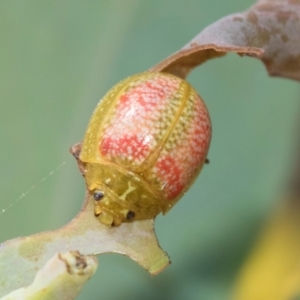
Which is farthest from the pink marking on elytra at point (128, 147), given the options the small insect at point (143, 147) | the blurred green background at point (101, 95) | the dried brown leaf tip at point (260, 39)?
the blurred green background at point (101, 95)

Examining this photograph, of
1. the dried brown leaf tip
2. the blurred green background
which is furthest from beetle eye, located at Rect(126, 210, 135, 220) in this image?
the blurred green background

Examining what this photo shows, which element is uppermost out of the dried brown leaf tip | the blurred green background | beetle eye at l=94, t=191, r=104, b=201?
the dried brown leaf tip

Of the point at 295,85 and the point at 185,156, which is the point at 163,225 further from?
the point at 185,156

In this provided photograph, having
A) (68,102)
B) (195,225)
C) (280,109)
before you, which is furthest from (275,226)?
(68,102)

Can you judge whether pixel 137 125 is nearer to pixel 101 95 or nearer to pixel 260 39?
pixel 260 39

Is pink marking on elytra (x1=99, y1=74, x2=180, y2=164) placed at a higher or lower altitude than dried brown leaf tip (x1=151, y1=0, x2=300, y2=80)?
lower

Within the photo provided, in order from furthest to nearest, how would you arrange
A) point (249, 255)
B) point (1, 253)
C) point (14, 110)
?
point (249, 255)
point (14, 110)
point (1, 253)

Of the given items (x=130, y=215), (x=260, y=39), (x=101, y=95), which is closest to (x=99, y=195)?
(x=130, y=215)

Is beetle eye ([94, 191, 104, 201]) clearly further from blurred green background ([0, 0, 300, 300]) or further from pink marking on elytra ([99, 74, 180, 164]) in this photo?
blurred green background ([0, 0, 300, 300])
